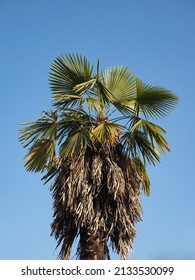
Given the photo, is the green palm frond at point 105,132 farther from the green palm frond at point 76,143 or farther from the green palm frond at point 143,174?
the green palm frond at point 143,174

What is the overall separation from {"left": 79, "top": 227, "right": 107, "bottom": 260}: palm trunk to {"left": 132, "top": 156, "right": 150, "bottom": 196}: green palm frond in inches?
69.0

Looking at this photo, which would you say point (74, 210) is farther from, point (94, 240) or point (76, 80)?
point (76, 80)

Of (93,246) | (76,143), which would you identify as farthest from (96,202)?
(76,143)

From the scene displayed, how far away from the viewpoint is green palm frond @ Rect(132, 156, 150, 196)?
13.6 m

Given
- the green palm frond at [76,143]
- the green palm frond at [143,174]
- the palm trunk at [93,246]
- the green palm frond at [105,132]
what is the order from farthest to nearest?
the green palm frond at [143,174]
the green palm frond at [105,132]
the green palm frond at [76,143]
the palm trunk at [93,246]

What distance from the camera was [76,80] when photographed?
543 inches

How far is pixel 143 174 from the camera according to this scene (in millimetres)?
13703

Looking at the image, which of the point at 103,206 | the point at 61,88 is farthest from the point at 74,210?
the point at 61,88

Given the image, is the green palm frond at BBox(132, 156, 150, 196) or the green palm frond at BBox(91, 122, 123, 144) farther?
the green palm frond at BBox(132, 156, 150, 196)

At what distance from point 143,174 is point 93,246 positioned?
2.28 m

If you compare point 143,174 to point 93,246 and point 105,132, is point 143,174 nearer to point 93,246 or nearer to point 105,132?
point 105,132

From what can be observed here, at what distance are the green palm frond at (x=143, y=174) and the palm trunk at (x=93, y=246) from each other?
1.75 m

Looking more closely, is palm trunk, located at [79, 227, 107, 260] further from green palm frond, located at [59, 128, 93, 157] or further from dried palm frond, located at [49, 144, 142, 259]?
green palm frond, located at [59, 128, 93, 157]

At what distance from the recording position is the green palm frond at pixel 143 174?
13.6m
